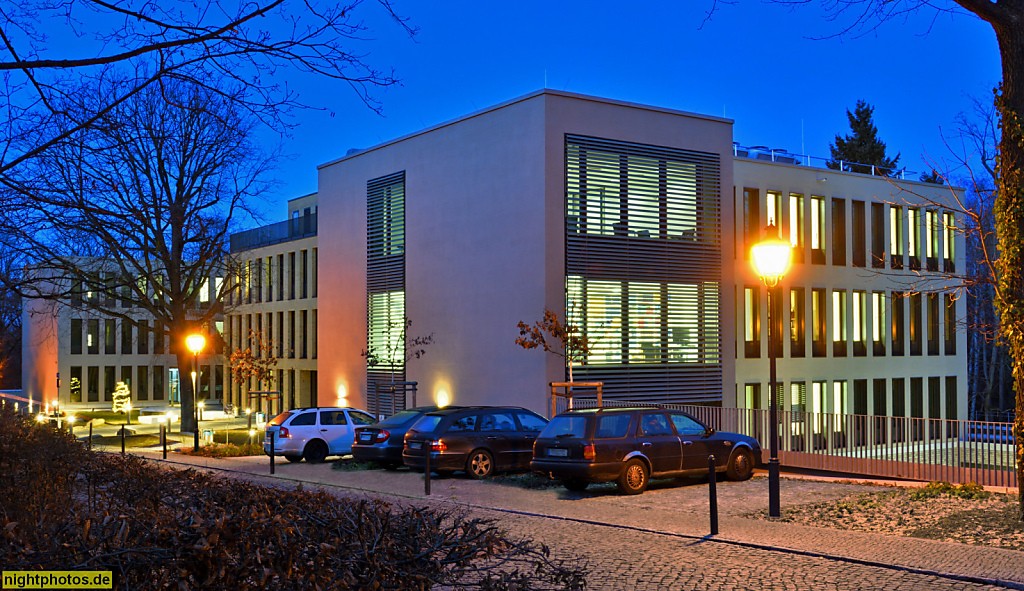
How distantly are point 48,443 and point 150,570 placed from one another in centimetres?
967

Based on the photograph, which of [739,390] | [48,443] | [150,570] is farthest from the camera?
[739,390]

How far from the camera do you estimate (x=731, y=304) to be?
30.9 metres

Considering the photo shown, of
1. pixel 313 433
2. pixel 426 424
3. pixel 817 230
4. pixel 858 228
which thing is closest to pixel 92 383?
pixel 313 433

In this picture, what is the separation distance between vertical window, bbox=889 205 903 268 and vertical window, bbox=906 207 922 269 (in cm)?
36

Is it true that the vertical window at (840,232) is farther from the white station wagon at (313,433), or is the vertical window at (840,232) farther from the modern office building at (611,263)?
the white station wagon at (313,433)

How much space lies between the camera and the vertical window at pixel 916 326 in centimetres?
3922

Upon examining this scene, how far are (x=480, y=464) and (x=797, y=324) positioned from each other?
→ 2116cm

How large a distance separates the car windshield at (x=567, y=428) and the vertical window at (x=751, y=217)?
2030cm

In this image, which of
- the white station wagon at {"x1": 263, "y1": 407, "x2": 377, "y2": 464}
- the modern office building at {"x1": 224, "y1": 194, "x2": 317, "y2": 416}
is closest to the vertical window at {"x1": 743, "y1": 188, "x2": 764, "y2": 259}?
the white station wagon at {"x1": 263, "y1": 407, "x2": 377, "y2": 464}

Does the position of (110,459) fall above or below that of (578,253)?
below

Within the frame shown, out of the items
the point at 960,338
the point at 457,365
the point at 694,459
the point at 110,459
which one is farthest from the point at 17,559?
the point at 960,338

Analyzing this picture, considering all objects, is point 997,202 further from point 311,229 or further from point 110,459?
point 311,229

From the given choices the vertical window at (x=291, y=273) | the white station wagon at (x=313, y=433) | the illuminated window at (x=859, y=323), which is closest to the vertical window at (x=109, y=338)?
the vertical window at (x=291, y=273)

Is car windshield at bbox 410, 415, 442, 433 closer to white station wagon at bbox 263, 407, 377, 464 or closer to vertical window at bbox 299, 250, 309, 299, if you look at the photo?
white station wagon at bbox 263, 407, 377, 464
